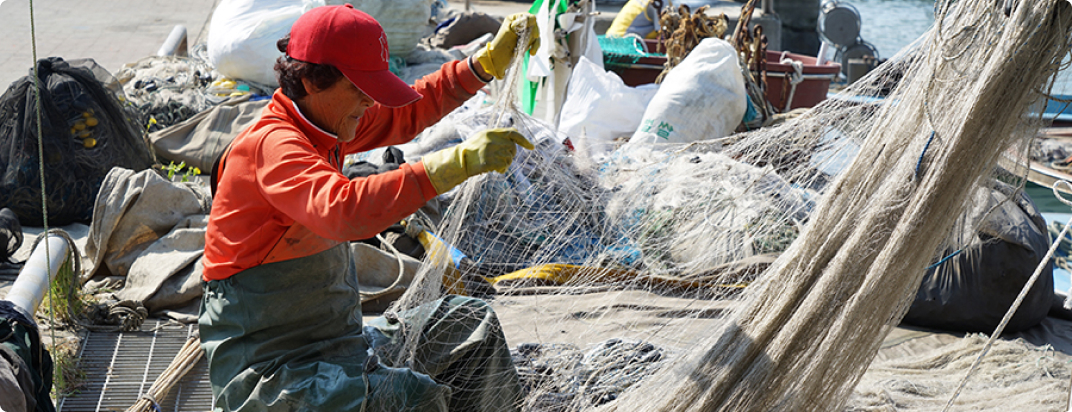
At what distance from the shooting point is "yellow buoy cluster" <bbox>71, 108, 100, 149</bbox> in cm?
396

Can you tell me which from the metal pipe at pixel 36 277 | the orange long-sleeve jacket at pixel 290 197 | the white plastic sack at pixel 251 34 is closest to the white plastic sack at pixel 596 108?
the white plastic sack at pixel 251 34

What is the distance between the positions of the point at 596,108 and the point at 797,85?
251 cm

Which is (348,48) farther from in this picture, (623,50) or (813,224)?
(623,50)

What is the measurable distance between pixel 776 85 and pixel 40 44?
18.0 feet

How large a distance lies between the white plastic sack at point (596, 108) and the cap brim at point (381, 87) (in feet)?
10.1

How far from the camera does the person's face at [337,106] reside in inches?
69.3

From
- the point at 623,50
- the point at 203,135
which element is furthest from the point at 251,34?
the point at 623,50

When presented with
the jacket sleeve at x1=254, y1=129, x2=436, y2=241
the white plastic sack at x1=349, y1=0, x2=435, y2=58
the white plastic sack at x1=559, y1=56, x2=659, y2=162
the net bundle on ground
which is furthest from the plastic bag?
the white plastic sack at x1=349, y1=0, x2=435, y2=58

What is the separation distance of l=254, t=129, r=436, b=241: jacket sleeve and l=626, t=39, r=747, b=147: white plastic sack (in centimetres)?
299

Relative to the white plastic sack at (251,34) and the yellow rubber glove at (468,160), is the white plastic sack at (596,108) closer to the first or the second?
the white plastic sack at (251,34)

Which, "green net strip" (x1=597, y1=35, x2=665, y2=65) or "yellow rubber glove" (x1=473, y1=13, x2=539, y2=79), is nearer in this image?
"yellow rubber glove" (x1=473, y1=13, x2=539, y2=79)

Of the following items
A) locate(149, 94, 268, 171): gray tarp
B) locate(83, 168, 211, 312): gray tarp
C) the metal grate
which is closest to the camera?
the metal grate

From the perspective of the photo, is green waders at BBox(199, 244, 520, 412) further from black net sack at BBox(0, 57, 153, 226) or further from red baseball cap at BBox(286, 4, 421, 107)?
black net sack at BBox(0, 57, 153, 226)

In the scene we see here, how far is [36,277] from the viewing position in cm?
253
